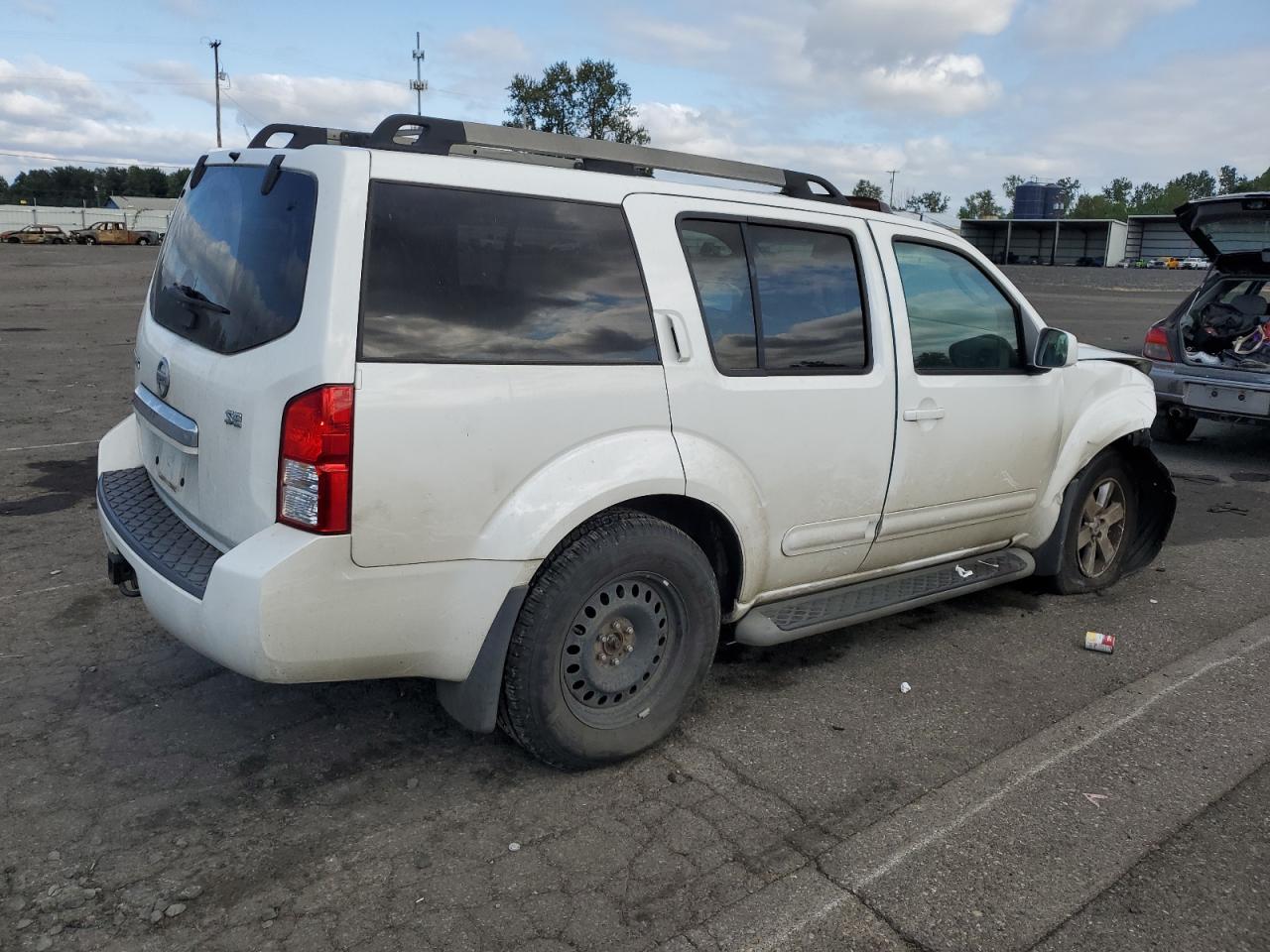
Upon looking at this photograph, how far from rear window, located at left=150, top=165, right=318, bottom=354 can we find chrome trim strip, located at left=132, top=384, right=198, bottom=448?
10.0 inches

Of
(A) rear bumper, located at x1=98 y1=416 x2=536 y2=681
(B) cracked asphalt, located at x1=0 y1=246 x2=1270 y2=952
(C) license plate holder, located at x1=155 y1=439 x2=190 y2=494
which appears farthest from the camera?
(C) license plate holder, located at x1=155 y1=439 x2=190 y2=494

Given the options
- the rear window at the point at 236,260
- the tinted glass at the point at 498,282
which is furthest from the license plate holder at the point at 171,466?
the tinted glass at the point at 498,282

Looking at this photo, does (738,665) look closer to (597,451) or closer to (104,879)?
(597,451)

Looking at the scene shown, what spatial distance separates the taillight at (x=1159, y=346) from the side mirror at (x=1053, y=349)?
523 centimetres

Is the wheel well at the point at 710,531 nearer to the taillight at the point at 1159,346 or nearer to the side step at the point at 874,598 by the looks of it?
the side step at the point at 874,598

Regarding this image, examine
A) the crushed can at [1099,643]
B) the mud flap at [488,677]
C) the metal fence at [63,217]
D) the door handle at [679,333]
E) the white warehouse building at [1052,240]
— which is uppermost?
the white warehouse building at [1052,240]

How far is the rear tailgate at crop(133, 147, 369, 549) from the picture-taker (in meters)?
2.76

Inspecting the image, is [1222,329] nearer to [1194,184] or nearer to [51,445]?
[51,445]

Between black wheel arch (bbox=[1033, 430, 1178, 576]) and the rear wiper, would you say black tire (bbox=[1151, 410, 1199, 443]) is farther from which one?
the rear wiper

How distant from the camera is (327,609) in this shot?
2.77 m

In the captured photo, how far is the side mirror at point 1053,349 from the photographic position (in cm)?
444

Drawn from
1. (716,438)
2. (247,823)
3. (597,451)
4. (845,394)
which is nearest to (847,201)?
(845,394)

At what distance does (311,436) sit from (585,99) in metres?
77.0

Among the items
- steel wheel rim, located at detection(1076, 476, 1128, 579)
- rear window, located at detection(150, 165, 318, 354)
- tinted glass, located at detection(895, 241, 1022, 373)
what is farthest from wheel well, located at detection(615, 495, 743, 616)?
steel wheel rim, located at detection(1076, 476, 1128, 579)
